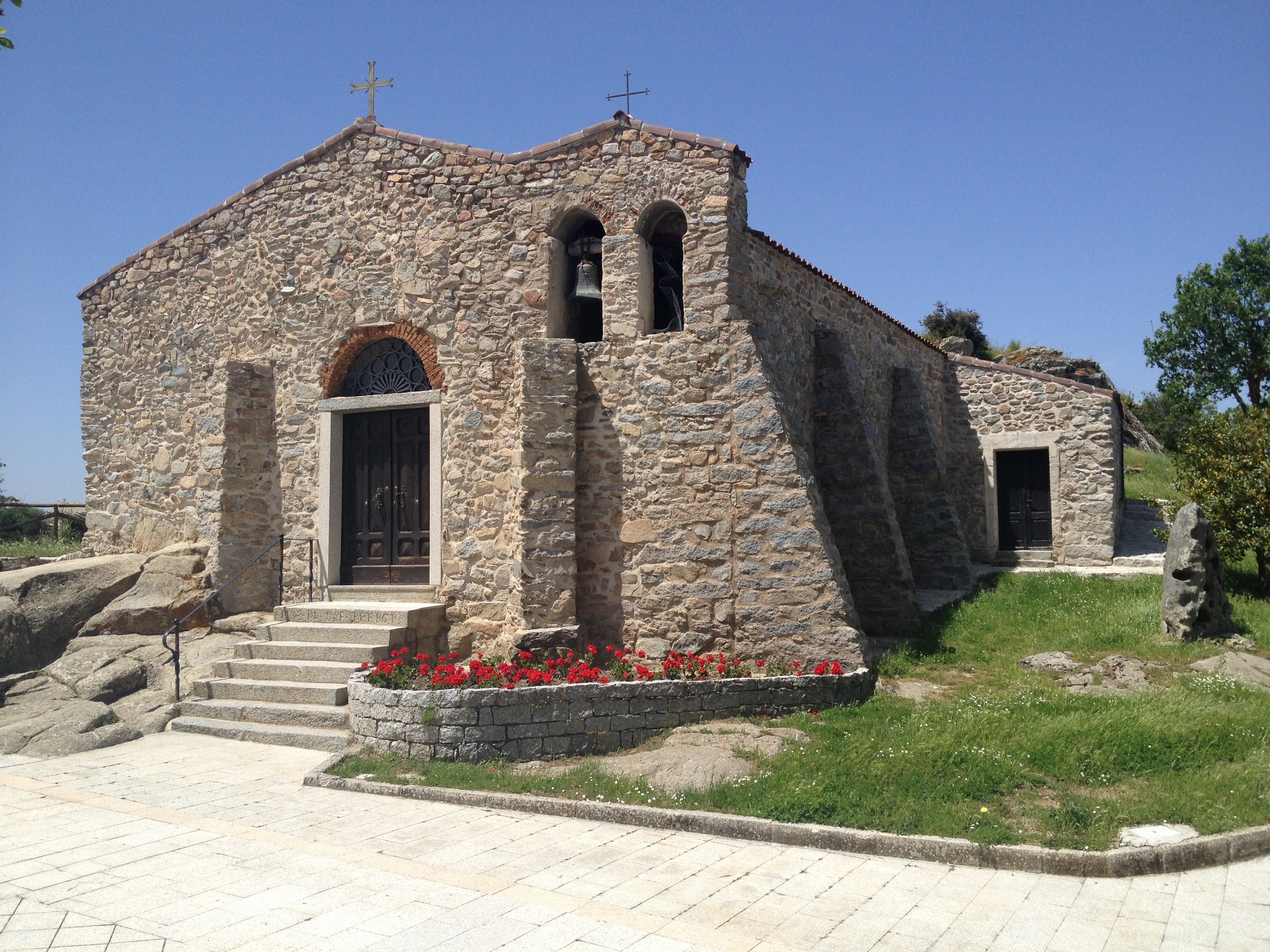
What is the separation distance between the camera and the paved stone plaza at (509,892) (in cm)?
449

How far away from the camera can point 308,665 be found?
31.7 feet

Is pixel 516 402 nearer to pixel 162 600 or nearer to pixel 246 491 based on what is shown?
pixel 246 491

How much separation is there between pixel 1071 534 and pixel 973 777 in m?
11.7

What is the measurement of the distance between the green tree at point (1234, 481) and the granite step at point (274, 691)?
1068cm

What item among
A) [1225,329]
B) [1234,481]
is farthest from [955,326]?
[1234,481]

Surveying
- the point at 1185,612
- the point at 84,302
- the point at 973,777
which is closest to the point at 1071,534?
the point at 1185,612

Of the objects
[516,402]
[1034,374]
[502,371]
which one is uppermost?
[1034,374]

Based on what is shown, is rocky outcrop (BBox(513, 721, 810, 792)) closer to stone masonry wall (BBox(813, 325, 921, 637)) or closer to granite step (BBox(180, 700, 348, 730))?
granite step (BBox(180, 700, 348, 730))

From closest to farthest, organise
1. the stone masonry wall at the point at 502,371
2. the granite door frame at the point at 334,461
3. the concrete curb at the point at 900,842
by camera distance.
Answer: the concrete curb at the point at 900,842 < the stone masonry wall at the point at 502,371 < the granite door frame at the point at 334,461

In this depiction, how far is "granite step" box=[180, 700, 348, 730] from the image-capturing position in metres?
8.87

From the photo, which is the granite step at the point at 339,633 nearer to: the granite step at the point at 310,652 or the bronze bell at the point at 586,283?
the granite step at the point at 310,652

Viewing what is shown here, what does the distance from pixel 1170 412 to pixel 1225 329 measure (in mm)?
3658

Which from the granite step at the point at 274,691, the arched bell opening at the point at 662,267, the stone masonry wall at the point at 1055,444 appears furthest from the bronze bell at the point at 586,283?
the stone masonry wall at the point at 1055,444

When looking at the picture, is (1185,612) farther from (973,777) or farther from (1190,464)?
(973,777)
